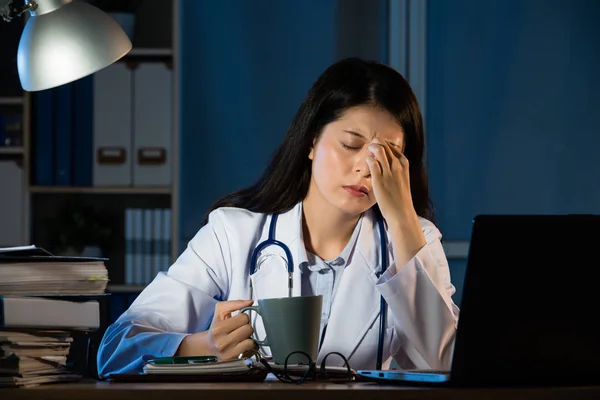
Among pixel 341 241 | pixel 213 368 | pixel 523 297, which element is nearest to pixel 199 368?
pixel 213 368

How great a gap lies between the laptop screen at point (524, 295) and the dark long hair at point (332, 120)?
2.90 feet

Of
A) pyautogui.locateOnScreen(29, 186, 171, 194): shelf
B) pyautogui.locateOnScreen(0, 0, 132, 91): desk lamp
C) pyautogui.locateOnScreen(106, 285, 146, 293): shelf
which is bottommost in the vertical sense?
pyautogui.locateOnScreen(106, 285, 146, 293): shelf

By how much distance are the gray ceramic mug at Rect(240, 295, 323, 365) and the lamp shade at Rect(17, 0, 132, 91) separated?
0.52 m

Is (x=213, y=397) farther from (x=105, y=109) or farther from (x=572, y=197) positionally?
(x=572, y=197)

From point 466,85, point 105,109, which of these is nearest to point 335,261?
point 105,109

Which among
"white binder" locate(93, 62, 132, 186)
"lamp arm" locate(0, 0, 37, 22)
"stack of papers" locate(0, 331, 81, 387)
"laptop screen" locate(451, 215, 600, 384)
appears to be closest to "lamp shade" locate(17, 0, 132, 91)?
"lamp arm" locate(0, 0, 37, 22)

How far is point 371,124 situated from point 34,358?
0.97 m

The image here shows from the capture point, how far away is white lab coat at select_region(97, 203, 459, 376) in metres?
1.55

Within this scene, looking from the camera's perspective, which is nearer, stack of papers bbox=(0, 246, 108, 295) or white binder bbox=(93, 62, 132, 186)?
stack of papers bbox=(0, 246, 108, 295)

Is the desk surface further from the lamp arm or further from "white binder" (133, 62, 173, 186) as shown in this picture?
"white binder" (133, 62, 173, 186)

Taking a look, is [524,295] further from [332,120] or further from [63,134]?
[63,134]

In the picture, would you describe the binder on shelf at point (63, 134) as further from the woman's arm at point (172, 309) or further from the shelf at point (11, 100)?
the woman's arm at point (172, 309)

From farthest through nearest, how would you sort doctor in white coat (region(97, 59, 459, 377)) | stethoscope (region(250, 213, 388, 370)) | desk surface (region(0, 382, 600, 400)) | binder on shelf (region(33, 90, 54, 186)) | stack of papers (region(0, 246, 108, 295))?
binder on shelf (region(33, 90, 54, 186))
stethoscope (region(250, 213, 388, 370))
doctor in white coat (region(97, 59, 459, 377))
stack of papers (region(0, 246, 108, 295))
desk surface (region(0, 382, 600, 400))

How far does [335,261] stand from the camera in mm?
1894
